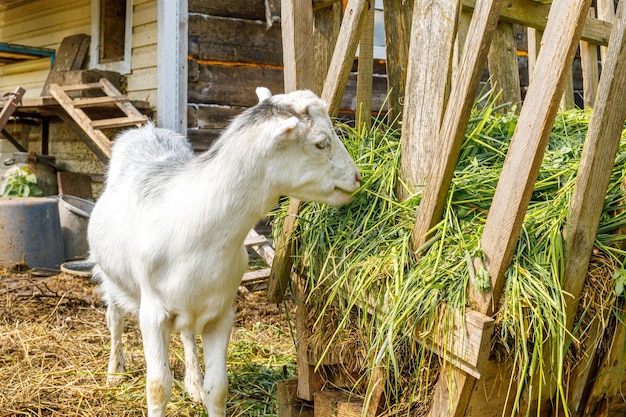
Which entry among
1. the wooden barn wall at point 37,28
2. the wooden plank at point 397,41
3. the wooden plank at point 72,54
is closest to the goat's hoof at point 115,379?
the wooden plank at point 397,41

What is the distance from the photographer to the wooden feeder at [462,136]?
8.15 ft

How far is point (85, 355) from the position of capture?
210 inches

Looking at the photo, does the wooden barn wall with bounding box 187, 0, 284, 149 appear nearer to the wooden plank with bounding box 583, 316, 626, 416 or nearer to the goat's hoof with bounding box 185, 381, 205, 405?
the goat's hoof with bounding box 185, 381, 205, 405

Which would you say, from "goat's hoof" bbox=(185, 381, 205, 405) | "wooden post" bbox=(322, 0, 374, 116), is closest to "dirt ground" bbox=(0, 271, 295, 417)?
"goat's hoof" bbox=(185, 381, 205, 405)

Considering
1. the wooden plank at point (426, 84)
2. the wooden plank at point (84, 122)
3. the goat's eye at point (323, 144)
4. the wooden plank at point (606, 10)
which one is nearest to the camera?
the wooden plank at point (426, 84)

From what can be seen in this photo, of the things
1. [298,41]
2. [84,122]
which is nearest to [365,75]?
[298,41]

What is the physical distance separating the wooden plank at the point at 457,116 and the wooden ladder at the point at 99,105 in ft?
16.5

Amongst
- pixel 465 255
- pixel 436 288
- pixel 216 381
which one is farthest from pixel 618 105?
pixel 216 381

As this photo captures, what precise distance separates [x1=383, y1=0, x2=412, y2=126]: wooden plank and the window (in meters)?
6.45

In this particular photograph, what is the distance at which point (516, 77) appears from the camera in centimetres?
433

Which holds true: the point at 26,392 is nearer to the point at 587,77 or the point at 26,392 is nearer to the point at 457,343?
the point at 457,343

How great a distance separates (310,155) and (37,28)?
384 inches

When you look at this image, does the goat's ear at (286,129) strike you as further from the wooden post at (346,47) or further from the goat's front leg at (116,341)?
the goat's front leg at (116,341)

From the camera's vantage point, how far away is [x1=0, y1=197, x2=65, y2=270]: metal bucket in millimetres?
7613
